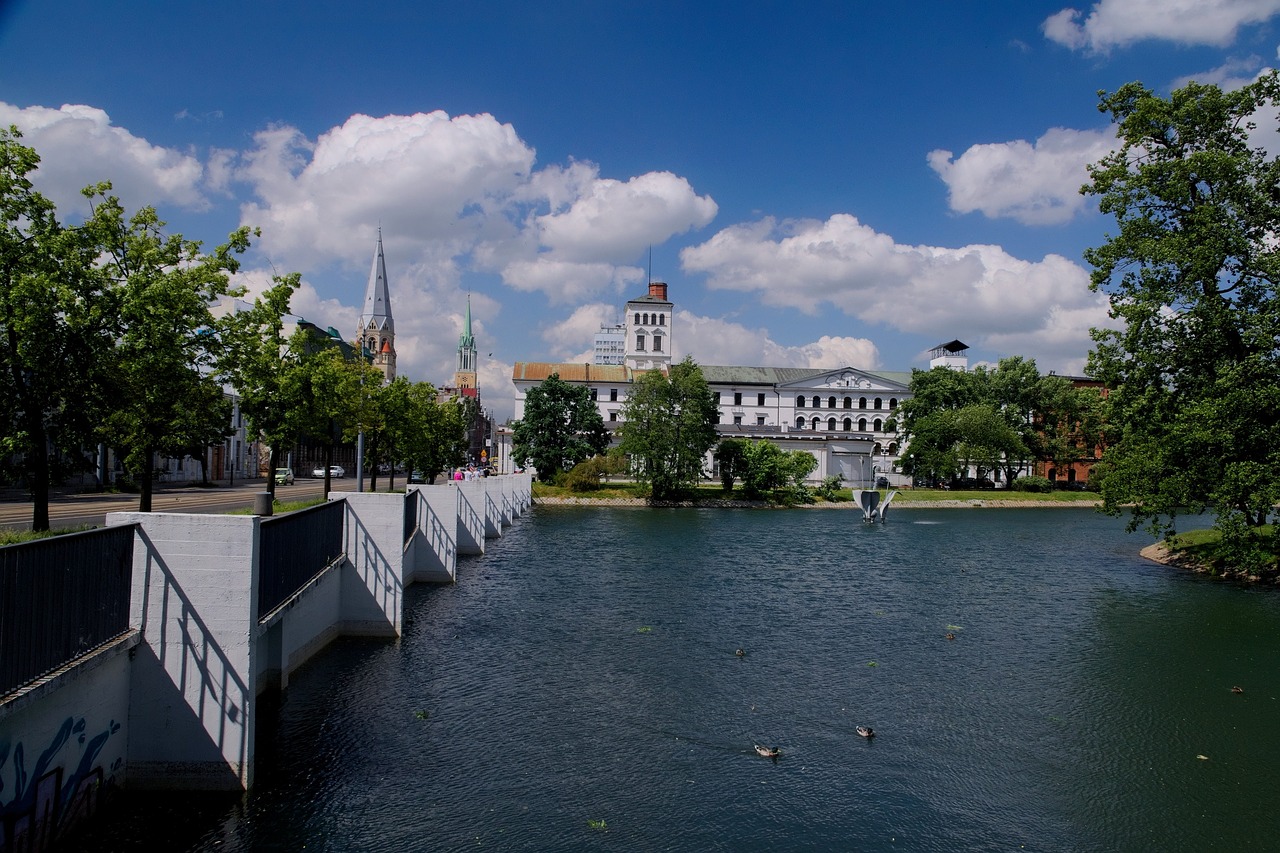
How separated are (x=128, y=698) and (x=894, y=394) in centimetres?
11471

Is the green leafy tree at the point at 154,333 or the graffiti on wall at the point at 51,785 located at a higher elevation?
the green leafy tree at the point at 154,333

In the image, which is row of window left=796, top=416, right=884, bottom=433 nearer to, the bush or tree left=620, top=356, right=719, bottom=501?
the bush

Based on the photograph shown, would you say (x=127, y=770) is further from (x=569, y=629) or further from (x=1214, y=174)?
(x=1214, y=174)

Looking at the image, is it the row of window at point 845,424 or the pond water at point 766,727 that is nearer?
the pond water at point 766,727

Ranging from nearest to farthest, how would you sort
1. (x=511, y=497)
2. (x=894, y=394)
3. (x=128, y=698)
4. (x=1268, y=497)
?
(x=128, y=698)
(x=1268, y=497)
(x=511, y=497)
(x=894, y=394)

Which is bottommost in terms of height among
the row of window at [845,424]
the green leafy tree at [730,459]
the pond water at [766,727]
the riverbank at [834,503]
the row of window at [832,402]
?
the pond water at [766,727]

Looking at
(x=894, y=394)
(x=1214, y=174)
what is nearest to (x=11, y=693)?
(x=1214, y=174)

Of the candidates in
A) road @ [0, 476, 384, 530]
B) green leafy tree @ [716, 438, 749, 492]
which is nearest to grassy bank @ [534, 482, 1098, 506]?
green leafy tree @ [716, 438, 749, 492]

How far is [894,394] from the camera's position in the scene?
383ft

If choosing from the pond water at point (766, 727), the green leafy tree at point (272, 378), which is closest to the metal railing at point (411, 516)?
the pond water at point (766, 727)

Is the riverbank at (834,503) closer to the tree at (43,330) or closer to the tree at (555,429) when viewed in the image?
the tree at (555,429)

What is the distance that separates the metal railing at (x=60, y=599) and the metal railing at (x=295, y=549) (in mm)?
2012

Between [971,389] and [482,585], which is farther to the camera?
[971,389]

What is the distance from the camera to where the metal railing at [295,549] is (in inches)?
552
